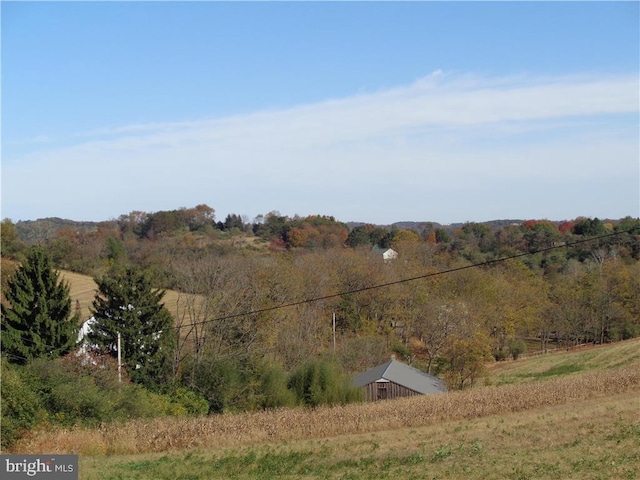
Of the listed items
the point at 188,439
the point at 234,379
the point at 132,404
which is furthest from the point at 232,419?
the point at 234,379

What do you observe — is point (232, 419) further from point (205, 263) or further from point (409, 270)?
point (409, 270)

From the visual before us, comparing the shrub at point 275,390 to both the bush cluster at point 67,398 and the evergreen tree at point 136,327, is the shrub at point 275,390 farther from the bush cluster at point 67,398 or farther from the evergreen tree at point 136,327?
the evergreen tree at point 136,327

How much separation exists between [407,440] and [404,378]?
1578 cm

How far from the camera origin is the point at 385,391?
34.8 m

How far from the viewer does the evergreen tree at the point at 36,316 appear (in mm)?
33250

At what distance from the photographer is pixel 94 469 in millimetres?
17641

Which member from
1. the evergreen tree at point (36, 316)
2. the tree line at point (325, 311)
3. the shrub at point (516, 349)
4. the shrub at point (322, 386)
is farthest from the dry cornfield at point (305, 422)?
the shrub at point (516, 349)

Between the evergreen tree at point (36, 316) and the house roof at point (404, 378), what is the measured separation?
14.9m

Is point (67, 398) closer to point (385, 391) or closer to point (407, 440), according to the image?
point (407, 440)

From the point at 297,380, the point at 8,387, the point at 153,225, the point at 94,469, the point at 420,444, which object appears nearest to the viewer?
the point at 94,469

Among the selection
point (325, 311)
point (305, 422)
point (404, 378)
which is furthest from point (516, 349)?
point (305, 422)

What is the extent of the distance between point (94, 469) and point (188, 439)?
484 cm

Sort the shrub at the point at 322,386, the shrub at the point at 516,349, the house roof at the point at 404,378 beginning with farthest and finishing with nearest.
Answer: the shrub at the point at 516,349 < the house roof at the point at 404,378 < the shrub at the point at 322,386

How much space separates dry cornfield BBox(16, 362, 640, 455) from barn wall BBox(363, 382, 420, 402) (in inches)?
262
